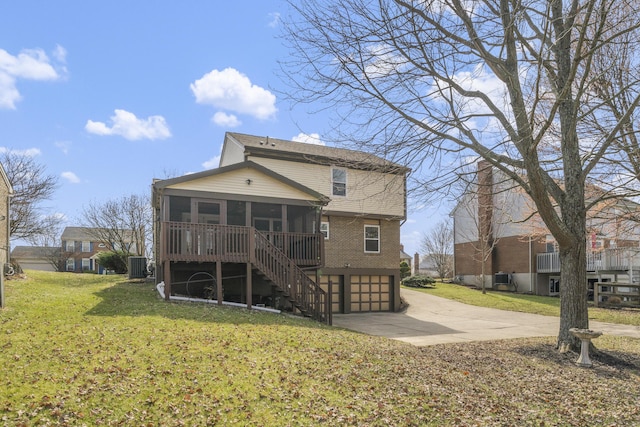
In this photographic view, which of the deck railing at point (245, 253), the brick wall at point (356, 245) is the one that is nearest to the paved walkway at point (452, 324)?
the deck railing at point (245, 253)

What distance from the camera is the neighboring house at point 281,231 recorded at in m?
13.8

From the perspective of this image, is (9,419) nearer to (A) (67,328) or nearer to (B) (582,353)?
(A) (67,328)

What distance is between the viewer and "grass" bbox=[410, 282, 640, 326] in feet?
62.1

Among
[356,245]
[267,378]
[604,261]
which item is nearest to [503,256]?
[604,261]

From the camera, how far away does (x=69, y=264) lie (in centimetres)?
5728

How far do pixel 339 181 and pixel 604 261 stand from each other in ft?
55.5

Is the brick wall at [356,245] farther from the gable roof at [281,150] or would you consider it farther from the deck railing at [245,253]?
the deck railing at [245,253]

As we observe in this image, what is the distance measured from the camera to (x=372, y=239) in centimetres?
2162

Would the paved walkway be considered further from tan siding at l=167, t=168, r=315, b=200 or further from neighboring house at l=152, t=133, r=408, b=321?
tan siding at l=167, t=168, r=315, b=200

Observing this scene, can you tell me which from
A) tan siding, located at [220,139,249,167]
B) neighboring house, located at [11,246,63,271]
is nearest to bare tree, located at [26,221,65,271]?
neighboring house, located at [11,246,63,271]

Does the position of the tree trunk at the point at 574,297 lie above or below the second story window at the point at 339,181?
below

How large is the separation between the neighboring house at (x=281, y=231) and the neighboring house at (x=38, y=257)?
39557 millimetres

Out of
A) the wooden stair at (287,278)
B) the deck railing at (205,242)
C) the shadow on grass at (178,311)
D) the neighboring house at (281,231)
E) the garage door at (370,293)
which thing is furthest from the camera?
the garage door at (370,293)

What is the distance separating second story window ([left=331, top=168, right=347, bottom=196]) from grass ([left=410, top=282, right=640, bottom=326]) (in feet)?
30.2
